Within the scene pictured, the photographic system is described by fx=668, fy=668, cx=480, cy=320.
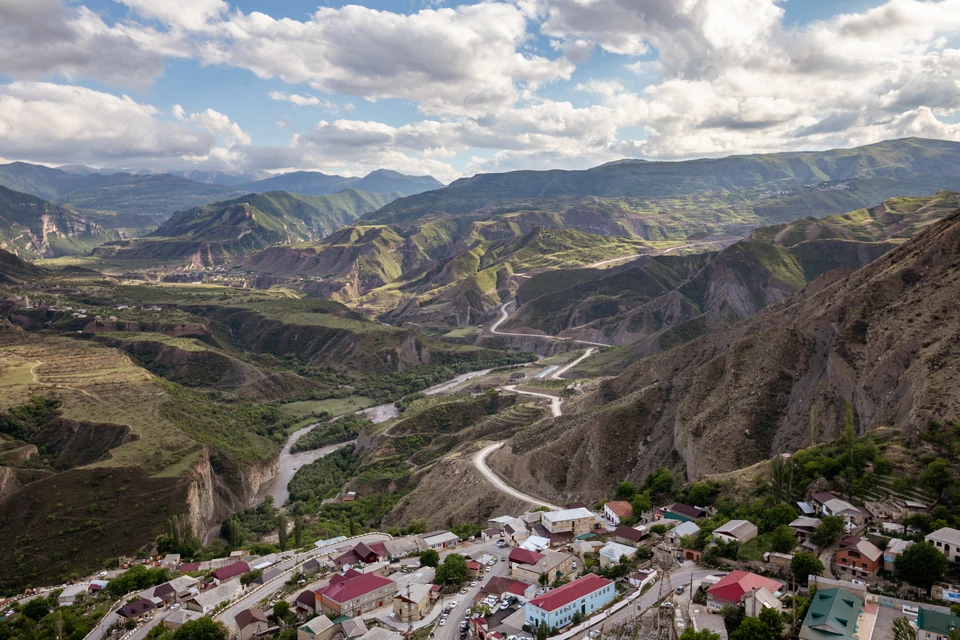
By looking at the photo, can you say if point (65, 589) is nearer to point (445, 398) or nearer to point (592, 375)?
point (445, 398)

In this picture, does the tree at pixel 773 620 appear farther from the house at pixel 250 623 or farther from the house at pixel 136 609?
the house at pixel 136 609

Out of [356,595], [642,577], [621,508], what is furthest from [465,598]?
[621,508]

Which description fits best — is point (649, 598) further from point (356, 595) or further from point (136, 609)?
point (136, 609)

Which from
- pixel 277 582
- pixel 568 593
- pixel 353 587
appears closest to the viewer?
pixel 568 593

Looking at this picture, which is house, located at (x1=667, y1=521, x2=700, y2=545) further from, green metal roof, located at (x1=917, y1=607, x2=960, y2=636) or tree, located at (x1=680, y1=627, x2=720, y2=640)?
green metal roof, located at (x1=917, y1=607, x2=960, y2=636)

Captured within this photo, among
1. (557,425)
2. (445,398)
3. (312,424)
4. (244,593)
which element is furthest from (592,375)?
(244,593)

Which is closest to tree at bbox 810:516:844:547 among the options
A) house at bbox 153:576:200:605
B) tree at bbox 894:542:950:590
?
tree at bbox 894:542:950:590

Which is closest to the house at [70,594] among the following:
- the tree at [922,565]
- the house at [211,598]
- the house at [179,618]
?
the house at [211,598]
